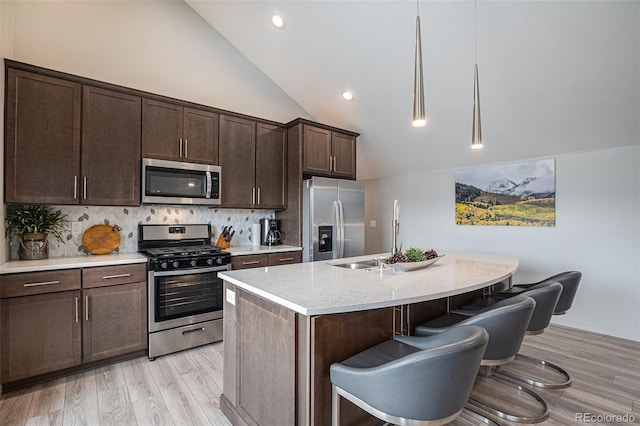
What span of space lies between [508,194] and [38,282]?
4.80 meters

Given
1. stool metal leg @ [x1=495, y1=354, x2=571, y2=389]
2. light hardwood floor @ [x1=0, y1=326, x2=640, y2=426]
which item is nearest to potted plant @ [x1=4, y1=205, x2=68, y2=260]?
light hardwood floor @ [x1=0, y1=326, x2=640, y2=426]

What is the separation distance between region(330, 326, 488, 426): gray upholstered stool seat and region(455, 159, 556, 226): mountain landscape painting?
125 inches

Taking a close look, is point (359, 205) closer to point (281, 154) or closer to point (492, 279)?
point (281, 154)

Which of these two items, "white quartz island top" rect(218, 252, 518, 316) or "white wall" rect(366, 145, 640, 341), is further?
"white wall" rect(366, 145, 640, 341)

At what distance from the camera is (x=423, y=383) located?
1.11 metres

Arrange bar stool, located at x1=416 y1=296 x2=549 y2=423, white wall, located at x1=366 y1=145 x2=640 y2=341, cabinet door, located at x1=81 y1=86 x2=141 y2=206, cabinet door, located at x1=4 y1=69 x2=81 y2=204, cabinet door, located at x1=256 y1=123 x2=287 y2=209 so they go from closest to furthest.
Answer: bar stool, located at x1=416 y1=296 x2=549 y2=423 → cabinet door, located at x1=4 y1=69 x2=81 y2=204 → cabinet door, located at x1=81 y1=86 x2=141 y2=206 → white wall, located at x1=366 y1=145 x2=640 y2=341 → cabinet door, located at x1=256 y1=123 x2=287 y2=209

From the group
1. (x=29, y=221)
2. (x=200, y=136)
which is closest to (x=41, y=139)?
(x=29, y=221)

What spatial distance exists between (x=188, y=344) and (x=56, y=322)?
104 centimetres

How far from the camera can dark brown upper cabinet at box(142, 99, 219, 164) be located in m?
3.05

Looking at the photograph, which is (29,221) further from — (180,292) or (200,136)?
(200,136)

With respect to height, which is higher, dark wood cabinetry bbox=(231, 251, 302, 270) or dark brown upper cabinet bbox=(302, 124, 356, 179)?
dark brown upper cabinet bbox=(302, 124, 356, 179)

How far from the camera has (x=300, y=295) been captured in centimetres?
148

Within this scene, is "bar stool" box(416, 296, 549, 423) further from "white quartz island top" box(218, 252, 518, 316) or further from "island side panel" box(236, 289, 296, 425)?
"island side panel" box(236, 289, 296, 425)

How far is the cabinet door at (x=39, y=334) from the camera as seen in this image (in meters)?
2.21
